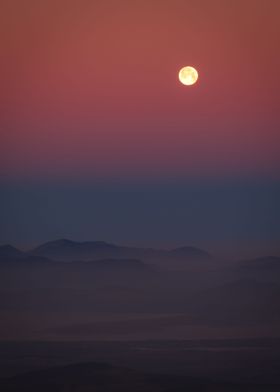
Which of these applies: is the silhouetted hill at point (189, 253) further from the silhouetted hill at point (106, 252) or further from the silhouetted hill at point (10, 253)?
the silhouetted hill at point (10, 253)

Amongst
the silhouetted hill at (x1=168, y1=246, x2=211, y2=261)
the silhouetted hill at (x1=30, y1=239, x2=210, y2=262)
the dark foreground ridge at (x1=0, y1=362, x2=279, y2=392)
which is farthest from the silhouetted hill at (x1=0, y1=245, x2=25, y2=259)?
the silhouetted hill at (x1=168, y1=246, x2=211, y2=261)

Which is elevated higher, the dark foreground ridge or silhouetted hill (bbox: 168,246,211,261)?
silhouetted hill (bbox: 168,246,211,261)

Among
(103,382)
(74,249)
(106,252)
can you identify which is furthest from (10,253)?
(103,382)

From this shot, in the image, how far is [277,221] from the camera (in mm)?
4656

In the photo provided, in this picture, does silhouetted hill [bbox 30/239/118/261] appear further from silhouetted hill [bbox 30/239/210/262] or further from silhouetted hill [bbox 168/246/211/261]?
silhouetted hill [bbox 168/246/211/261]

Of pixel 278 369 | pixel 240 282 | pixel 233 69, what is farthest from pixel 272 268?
pixel 233 69

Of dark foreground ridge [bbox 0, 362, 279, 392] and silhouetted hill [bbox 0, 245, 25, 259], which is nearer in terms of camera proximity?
dark foreground ridge [bbox 0, 362, 279, 392]

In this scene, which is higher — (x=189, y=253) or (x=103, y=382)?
(x=189, y=253)

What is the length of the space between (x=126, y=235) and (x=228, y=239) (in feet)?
2.34

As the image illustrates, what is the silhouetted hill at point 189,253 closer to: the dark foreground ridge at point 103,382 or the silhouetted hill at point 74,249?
the silhouetted hill at point 74,249

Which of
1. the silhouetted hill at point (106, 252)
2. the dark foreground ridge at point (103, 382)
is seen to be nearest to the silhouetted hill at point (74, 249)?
the silhouetted hill at point (106, 252)

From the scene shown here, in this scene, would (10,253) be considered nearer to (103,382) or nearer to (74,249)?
(74,249)

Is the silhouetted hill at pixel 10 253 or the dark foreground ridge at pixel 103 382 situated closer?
the dark foreground ridge at pixel 103 382

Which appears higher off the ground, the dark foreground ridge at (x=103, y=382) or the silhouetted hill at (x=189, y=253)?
the silhouetted hill at (x=189, y=253)
